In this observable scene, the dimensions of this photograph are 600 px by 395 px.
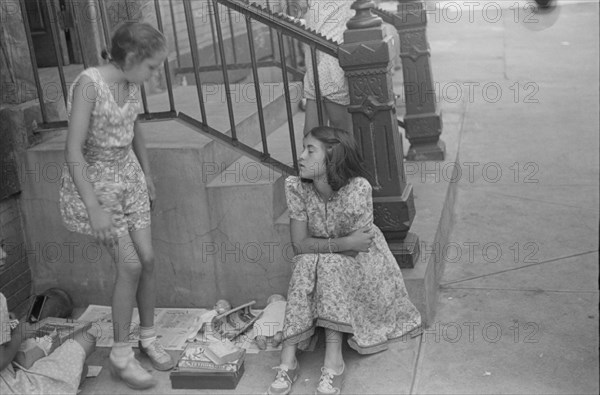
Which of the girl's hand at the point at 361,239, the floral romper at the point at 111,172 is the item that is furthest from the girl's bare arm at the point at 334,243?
the floral romper at the point at 111,172

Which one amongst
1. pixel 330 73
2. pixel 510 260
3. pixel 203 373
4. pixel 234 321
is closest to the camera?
pixel 203 373

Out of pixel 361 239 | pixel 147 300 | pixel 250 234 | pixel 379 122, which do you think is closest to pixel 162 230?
pixel 250 234

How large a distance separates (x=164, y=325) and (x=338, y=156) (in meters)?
1.38

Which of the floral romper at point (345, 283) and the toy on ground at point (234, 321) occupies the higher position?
the floral romper at point (345, 283)

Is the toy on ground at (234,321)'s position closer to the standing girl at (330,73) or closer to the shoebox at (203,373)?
the shoebox at (203,373)

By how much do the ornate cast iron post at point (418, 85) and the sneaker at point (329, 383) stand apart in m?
2.80

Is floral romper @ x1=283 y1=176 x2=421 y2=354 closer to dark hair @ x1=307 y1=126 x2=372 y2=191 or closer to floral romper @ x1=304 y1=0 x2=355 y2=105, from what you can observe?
dark hair @ x1=307 y1=126 x2=372 y2=191

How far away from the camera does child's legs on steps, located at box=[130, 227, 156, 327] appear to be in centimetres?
370

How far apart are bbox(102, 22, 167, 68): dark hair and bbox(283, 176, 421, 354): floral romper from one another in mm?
887

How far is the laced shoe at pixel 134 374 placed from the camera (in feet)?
12.1

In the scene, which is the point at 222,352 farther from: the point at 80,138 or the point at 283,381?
the point at 80,138

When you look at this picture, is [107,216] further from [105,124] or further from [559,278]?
[559,278]

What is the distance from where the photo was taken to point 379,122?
3941 millimetres

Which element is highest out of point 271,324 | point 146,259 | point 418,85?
point 418,85
